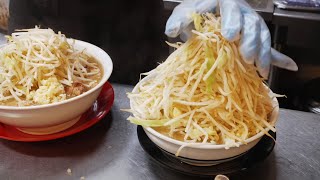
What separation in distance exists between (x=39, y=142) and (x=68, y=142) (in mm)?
81

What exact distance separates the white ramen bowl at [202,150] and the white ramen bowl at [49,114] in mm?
210

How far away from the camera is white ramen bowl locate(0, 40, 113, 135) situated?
0.94 m

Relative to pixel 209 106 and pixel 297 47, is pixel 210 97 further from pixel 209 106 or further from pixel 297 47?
pixel 297 47

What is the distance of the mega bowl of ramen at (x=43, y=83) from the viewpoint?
3.18 ft

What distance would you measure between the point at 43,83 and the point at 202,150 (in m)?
0.47

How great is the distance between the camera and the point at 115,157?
102 centimetres

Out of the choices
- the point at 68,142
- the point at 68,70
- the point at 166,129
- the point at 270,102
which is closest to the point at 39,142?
the point at 68,142

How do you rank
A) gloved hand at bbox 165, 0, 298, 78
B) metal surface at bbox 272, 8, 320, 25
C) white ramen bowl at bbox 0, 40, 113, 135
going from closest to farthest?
gloved hand at bbox 165, 0, 298, 78, white ramen bowl at bbox 0, 40, 113, 135, metal surface at bbox 272, 8, 320, 25

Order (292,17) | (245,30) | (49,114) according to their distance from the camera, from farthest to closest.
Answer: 1. (292,17)
2. (49,114)
3. (245,30)

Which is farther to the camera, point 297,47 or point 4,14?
point 297,47

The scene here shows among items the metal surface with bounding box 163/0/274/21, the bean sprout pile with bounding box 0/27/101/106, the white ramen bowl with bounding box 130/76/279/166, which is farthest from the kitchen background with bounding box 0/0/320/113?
the white ramen bowl with bounding box 130/76/279/166

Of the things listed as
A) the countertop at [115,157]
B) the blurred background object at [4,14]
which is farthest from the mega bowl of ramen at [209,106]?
the blurred background object at [4,14]

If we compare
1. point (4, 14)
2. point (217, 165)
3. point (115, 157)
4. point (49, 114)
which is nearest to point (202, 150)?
point (217, 165)

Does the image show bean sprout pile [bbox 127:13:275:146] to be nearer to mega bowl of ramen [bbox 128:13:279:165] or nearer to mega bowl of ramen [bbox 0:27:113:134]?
mega bowl of ramen [bbox 128:13:279:165]
